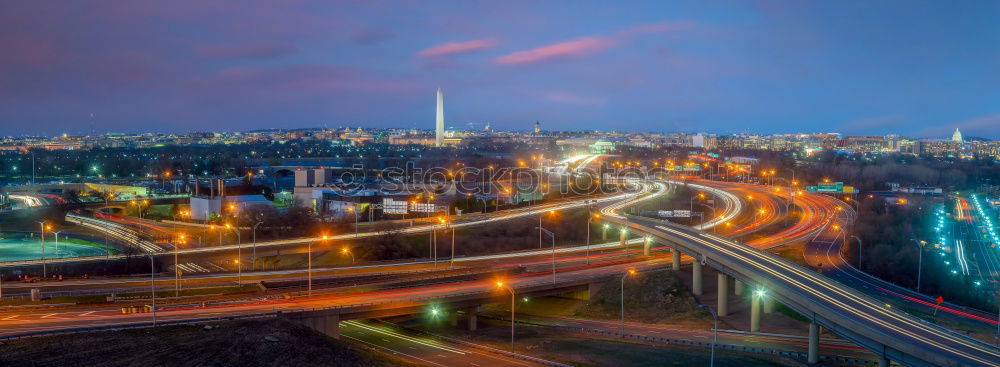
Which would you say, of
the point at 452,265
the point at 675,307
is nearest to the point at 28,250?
the point at 452,265

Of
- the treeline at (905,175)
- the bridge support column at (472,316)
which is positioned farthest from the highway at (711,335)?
the treeline at (905,175)

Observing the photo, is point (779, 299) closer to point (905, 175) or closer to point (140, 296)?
point (140, 296)

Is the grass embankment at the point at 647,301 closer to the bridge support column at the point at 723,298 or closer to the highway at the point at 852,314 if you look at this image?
the bridge support column at the point at 723,298

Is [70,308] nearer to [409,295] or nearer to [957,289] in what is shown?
[409,295]

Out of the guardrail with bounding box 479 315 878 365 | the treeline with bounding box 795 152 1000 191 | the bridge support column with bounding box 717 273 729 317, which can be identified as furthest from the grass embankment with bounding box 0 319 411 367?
the treeline with bounding box 795 152 1000 191

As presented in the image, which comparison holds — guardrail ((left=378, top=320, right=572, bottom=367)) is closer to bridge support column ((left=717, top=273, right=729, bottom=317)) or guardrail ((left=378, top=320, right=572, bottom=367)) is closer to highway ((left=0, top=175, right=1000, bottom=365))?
highway ((left=0, top=175, right=1000, bottom=365))

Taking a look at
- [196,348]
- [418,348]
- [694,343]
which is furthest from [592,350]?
[196,348]
